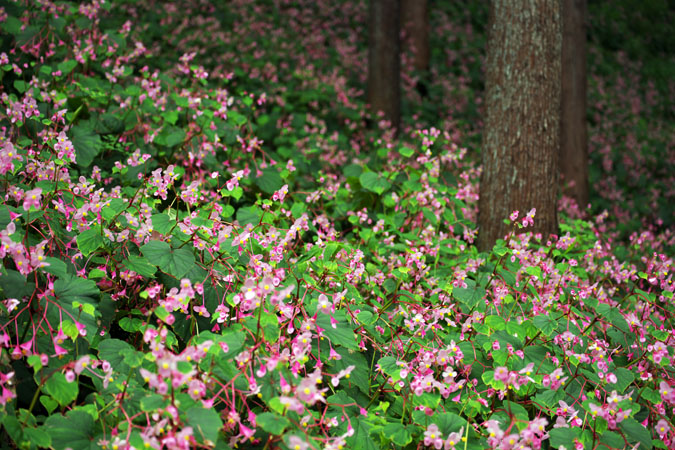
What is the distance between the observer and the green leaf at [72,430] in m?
1.70

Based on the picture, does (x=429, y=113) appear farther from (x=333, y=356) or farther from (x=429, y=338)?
(x=333, y=356)

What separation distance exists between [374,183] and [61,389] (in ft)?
9.05

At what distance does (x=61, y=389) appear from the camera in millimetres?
1781

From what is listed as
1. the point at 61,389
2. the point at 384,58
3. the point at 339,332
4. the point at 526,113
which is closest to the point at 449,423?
the point at 339,332

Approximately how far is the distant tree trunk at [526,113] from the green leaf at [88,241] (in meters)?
3.18

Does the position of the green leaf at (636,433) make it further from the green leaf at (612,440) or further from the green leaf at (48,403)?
the green leaf at (48,403)

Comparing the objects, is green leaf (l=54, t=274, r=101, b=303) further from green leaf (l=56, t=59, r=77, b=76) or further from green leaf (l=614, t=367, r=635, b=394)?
green leaf (l=56, t=59, r=77, b=76)

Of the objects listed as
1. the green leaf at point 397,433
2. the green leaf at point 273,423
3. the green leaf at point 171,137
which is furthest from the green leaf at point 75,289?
the green leaf at point 171,137

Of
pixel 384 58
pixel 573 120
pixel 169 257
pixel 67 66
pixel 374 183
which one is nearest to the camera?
pixel 169 257

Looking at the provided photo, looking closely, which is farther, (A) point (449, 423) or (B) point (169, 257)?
(B) point (169, 257)

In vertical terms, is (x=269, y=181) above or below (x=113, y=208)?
below

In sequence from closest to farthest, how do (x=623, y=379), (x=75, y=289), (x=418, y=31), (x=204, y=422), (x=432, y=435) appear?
(x=204, y=422) < (x=432, y=435) < (x=75, y=289) < (x=623, y=379) < (x=418, y=31)

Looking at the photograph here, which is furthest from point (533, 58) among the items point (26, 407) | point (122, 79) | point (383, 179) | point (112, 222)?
point (26, 407)

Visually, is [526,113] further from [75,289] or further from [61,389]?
[61,389]
